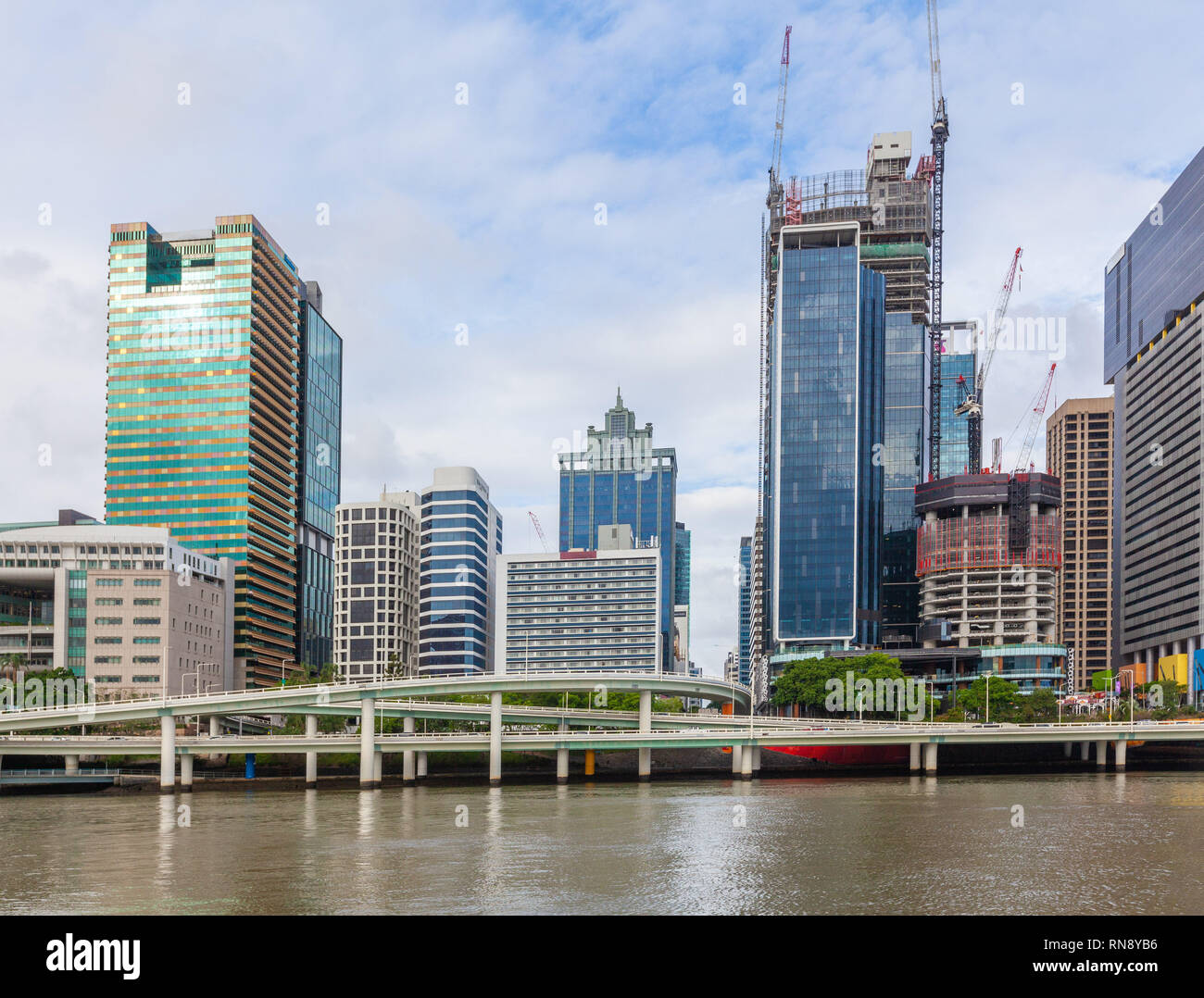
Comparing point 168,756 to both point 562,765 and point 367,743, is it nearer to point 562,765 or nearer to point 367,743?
point 367,743

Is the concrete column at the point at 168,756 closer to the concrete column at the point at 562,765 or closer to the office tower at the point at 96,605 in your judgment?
the concrete column at the point at 562,765

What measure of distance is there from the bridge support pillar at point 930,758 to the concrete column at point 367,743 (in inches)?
2421

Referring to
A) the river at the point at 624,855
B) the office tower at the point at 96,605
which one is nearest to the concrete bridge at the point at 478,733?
the river at the point at 624,855

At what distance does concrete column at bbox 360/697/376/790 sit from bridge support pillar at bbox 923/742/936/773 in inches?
2421

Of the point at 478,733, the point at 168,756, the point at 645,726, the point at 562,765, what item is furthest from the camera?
the point at 645,726

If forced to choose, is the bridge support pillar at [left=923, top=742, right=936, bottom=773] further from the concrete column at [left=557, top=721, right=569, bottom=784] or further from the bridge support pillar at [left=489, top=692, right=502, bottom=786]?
the bridge support pillar at [left=489, top=692, right=502, bottom=786]

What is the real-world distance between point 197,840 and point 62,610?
128m

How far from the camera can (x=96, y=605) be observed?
602ft

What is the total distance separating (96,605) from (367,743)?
262 feet

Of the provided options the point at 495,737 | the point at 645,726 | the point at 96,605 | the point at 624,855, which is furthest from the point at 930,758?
the point at 96,605

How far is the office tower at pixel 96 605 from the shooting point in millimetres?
181750

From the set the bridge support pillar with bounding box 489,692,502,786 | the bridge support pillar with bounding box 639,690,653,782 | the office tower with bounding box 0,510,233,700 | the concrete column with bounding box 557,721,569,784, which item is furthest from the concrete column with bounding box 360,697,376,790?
the office tower with bounding box 0,510,233,700
